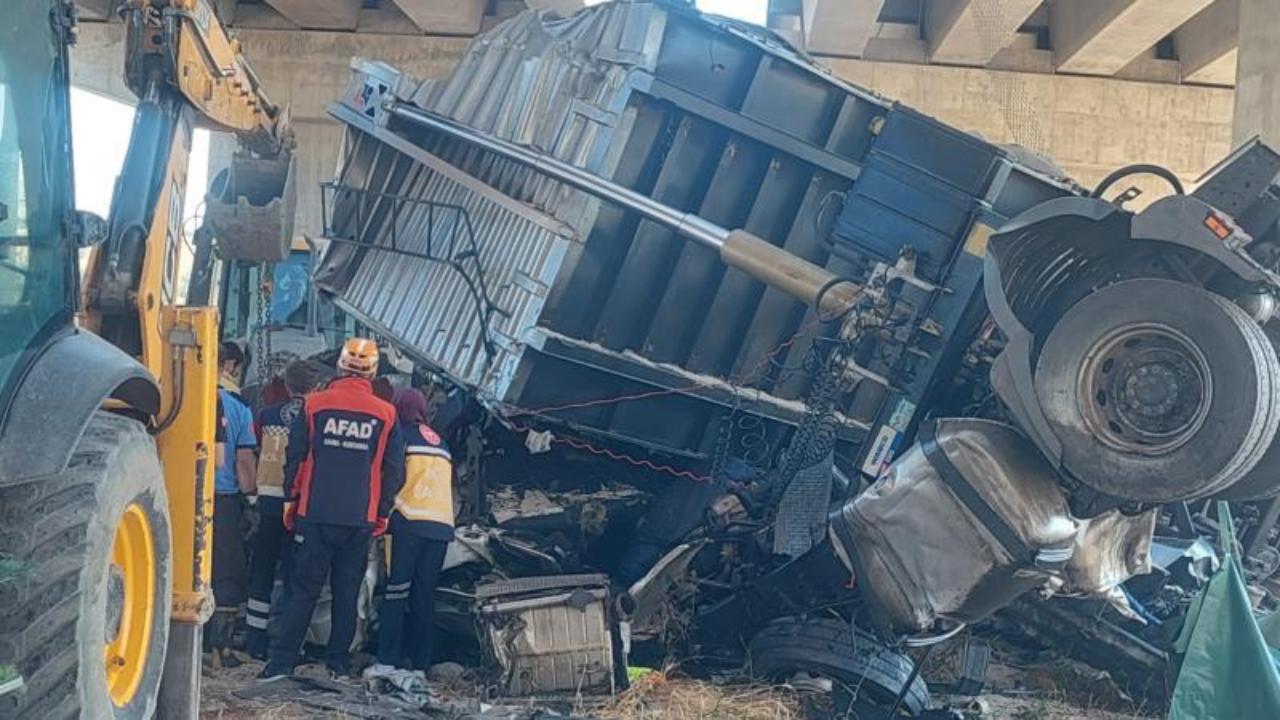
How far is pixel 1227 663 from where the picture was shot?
12.5ft

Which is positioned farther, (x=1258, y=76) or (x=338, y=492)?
(x=1258, y=76)

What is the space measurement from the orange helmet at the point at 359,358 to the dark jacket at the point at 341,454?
7 cm

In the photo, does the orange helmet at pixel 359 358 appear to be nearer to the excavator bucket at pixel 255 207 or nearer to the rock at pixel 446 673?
the excavator bucket at pixel 255 207

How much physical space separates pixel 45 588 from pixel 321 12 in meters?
13.4

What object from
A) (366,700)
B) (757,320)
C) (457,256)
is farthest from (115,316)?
(757,320)

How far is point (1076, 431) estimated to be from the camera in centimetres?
398

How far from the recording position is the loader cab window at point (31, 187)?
8.86ft

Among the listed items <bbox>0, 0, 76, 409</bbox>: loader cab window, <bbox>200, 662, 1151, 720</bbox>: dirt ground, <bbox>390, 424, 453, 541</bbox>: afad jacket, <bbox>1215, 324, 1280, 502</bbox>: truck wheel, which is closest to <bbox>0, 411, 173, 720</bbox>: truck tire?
<bbox>0, 0, 76, 409</bbox>: loader cab window

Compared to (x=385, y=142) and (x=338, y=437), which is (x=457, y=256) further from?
(x=338, y=437)

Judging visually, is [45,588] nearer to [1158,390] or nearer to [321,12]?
[1158,390]

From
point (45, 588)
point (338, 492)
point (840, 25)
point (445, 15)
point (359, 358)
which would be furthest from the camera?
point (445, 15)

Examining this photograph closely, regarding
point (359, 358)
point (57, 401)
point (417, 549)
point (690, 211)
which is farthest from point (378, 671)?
point (57, 401)

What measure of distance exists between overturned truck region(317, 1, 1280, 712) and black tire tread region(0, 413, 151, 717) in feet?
8.17

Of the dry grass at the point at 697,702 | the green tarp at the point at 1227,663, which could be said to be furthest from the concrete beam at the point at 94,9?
the green tarp at the point at 1227,663
